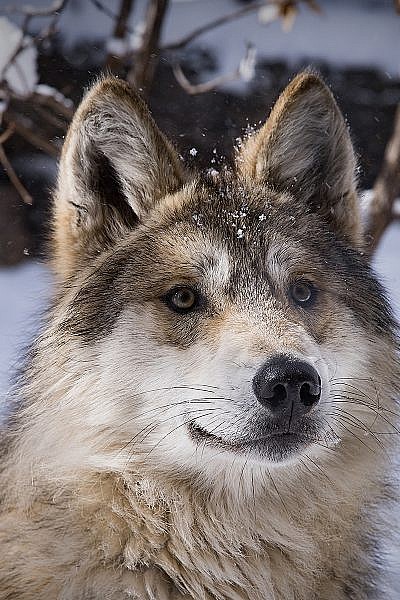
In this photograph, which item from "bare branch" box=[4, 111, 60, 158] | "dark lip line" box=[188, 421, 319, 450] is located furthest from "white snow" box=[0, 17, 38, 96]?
"dark lip line" box=[188, 421, 319, 450]

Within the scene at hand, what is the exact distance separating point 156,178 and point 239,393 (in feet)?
2.82

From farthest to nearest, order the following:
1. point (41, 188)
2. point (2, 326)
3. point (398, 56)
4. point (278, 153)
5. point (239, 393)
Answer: point (398, 56) < point (41, 188) < point (2, 326) < point (278, 153) < point (239, 393)

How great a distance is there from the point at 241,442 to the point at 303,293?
1.85 feet

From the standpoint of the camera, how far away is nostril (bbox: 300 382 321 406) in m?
Result: 2.12

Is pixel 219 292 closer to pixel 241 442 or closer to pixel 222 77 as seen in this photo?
pixel 241 442

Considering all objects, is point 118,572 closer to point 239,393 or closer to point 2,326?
point 239,393

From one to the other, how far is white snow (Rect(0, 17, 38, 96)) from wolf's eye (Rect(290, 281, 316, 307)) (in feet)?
7.08

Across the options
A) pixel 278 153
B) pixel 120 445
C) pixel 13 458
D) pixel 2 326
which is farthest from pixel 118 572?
pixel 2 326

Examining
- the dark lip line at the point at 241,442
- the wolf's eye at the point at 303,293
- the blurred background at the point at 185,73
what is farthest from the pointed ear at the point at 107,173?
the blurred background at the point at 185,73

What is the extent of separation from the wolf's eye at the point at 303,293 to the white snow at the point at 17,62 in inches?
84.9

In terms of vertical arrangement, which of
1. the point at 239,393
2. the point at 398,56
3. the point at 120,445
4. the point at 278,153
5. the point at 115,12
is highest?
the point at 398,56

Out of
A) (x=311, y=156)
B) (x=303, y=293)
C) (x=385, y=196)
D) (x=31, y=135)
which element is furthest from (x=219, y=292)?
(x=31, y=135)

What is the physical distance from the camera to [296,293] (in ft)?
8.38

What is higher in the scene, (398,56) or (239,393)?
(398,56)
